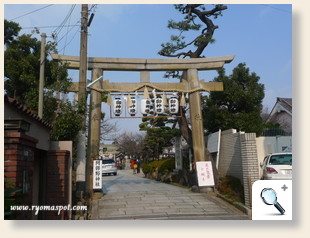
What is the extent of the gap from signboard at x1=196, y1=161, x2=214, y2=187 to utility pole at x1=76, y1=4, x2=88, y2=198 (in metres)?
3.87

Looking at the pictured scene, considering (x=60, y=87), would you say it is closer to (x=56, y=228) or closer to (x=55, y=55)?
(x=55, y=55)

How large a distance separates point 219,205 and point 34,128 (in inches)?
228

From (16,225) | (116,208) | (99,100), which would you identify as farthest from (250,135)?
(16,225)

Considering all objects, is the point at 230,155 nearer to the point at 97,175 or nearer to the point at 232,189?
the point at 232,189

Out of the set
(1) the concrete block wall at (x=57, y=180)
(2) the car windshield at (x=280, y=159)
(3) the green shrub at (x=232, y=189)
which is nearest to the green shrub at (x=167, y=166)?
(3) the green shrub at (x=232, y=189)

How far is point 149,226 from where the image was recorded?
725cm

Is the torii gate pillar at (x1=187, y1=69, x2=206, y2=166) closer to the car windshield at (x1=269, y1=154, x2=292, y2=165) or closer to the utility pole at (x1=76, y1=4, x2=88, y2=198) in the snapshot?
the car windshield at (x1=269, y1=154, x2=292, y2=165)

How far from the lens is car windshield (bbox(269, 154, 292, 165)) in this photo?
10.1 m

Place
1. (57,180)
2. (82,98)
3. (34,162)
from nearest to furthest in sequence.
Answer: (34,162) → (57,180) → (82,98)

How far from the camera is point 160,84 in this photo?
1346 centimetres

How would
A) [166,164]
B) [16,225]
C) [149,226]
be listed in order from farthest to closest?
[166,164] < [149,226] < [16,225]

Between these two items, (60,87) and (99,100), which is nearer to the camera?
(60,87)

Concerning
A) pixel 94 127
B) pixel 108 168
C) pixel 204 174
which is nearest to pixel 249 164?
pixel 204 174

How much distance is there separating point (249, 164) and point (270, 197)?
111 inches
